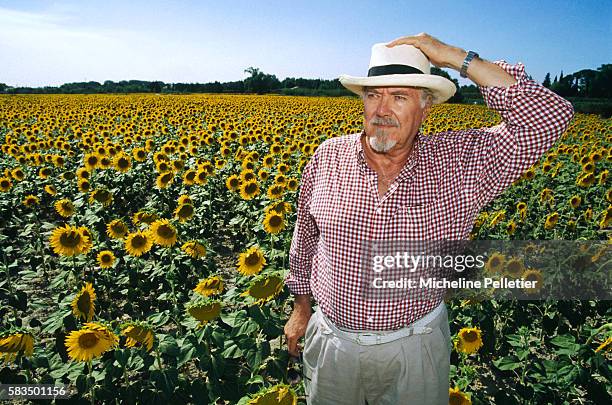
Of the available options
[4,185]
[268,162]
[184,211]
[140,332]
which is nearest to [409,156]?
[140,332]

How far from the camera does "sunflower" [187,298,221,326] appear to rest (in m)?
2.57

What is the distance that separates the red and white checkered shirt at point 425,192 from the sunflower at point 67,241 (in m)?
2.97

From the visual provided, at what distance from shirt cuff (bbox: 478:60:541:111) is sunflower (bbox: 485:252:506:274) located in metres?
2.43

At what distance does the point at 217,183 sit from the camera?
8.64 meters

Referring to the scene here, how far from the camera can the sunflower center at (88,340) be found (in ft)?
8.45

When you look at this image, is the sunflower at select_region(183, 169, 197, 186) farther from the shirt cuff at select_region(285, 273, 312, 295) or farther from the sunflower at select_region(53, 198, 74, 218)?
the shirt cuff at select_region(285, 273, 312, 295)

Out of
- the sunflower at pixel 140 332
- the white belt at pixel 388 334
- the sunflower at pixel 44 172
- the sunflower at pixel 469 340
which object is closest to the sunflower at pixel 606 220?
the sunflower at pixel 469 340

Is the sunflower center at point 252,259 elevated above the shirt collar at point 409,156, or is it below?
below

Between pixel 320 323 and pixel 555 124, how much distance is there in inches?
63.3

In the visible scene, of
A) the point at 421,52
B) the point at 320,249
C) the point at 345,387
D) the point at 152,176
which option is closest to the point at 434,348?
the point at 345,387

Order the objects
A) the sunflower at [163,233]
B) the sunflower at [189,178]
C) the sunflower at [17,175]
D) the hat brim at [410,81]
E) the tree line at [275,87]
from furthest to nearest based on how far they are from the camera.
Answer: the tree line at [275,87] → the sunflower at [17,175] → the sunflower at [189,178] → the sunflower at [163,233] → the hat brim at [410,81]

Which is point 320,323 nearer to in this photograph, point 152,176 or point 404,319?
point 404,319

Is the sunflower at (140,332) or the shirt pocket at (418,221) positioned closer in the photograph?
the shirt pocket at (418,221)

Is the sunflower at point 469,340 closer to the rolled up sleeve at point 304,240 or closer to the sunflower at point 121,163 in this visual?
the rolled up sleeve at point 304,240
